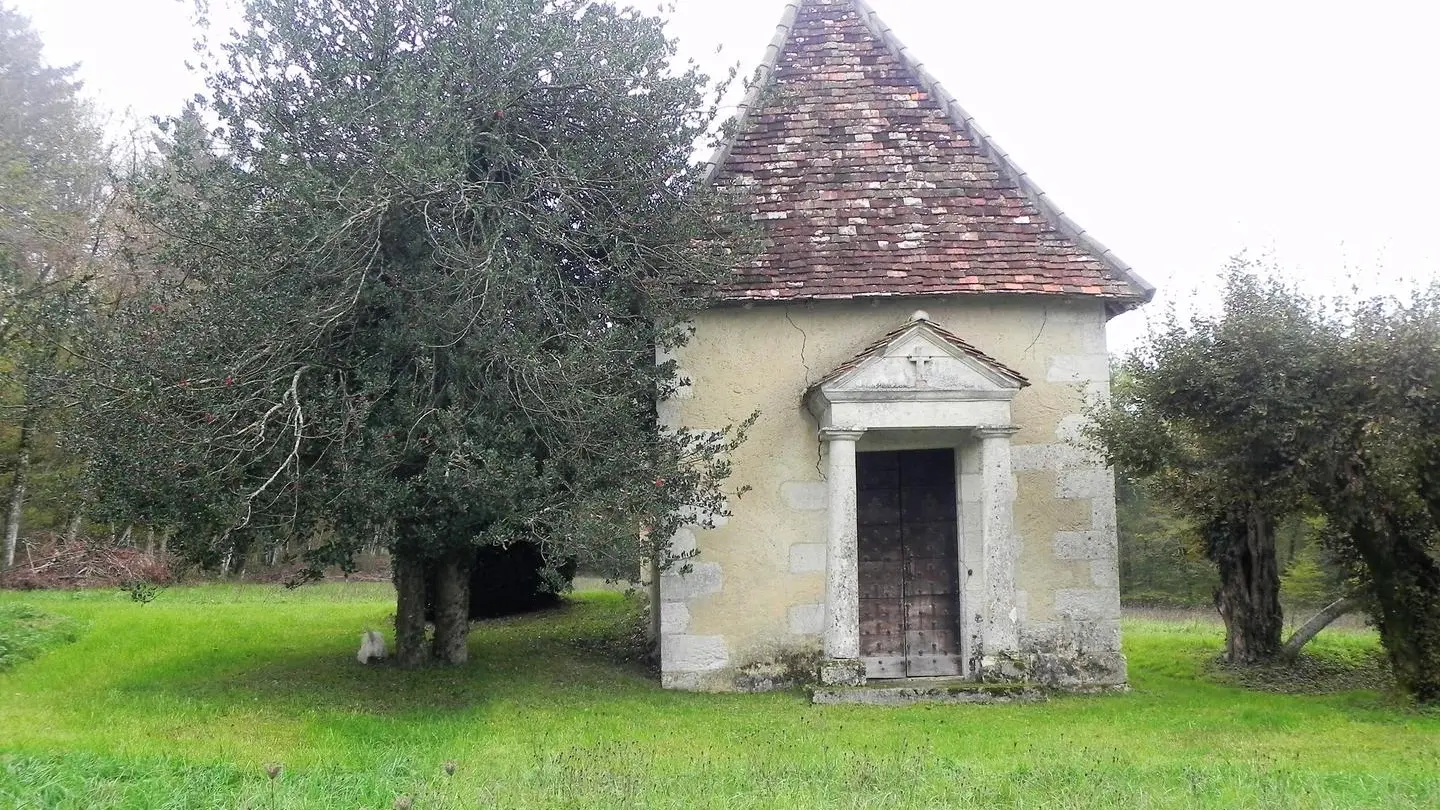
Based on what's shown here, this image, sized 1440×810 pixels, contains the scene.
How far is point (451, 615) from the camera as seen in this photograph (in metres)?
10.8

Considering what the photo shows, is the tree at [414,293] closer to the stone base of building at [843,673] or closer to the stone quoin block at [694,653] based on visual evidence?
the stone quoin block at [694,653]

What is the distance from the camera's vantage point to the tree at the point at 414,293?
25.4 ft

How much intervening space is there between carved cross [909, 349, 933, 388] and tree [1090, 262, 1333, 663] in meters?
1.72

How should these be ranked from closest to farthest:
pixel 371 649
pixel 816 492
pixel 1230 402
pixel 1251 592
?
1. pixel 1230 402
2. pixel 816 492
3. pixel 371 649
4. pixel 1251 592

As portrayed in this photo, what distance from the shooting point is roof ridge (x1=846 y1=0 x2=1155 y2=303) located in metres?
10.6

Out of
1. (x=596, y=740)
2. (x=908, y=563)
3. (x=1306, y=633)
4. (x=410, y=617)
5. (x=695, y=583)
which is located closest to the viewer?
(x=596, y=740)

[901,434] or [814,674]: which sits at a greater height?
[901,434]

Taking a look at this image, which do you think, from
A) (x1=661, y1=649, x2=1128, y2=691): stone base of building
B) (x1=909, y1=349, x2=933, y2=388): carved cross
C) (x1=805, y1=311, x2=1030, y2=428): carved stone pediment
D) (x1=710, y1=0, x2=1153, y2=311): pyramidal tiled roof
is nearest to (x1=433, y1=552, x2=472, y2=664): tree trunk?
(x1=661, y1=649, x2=1128, y2=691): stone base of building

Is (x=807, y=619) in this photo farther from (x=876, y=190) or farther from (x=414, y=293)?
(x=414, y=293)

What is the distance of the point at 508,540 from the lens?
853 cm

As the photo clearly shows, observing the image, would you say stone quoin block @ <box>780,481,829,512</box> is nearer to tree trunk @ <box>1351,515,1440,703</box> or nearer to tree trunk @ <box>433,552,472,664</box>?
tree trunk @ <box>433,552,472,664</box>

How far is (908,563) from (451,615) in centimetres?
484

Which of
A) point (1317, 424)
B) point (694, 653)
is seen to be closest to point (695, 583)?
point (694, 653)

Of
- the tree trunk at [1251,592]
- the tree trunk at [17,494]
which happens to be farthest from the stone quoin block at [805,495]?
the tree trunk at [17,494]
